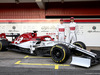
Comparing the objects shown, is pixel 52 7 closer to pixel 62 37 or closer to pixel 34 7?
pixel 34 7

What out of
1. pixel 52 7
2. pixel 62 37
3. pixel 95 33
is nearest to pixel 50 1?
pixel 52 7

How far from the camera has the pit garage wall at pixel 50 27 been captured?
1023cm

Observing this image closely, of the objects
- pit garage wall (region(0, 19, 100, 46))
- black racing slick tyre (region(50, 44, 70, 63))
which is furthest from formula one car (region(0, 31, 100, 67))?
pit garage wall (region(0, 19, 100, 46))

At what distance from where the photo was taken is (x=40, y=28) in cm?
1045

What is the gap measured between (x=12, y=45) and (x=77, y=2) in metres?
8.63

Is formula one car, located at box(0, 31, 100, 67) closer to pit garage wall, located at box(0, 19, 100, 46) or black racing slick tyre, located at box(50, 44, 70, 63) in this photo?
black racing slick tyre, located at box(50, 44, 70, 63)

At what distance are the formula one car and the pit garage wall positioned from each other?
2.88 meters

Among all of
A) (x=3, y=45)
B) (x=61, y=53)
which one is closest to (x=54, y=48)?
(x=61, y=53)

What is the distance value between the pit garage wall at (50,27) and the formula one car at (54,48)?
2.88 m

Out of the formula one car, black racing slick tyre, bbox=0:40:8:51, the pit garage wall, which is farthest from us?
the pit garage wall

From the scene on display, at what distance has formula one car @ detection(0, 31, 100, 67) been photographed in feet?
13.3

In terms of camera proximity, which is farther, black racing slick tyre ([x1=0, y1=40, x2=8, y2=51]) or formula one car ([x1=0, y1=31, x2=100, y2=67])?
black racing slick tyre ([x1=0, y1=40, x2=8, y2=51])

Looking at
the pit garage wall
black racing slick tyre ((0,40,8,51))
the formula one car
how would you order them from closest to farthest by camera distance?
the formula one car
black racing slick tyre ((0,40,8,51))
the pit garage wall

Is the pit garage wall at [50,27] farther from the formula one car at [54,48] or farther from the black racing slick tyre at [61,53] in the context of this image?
the black racing slick tyre at [61,53]
